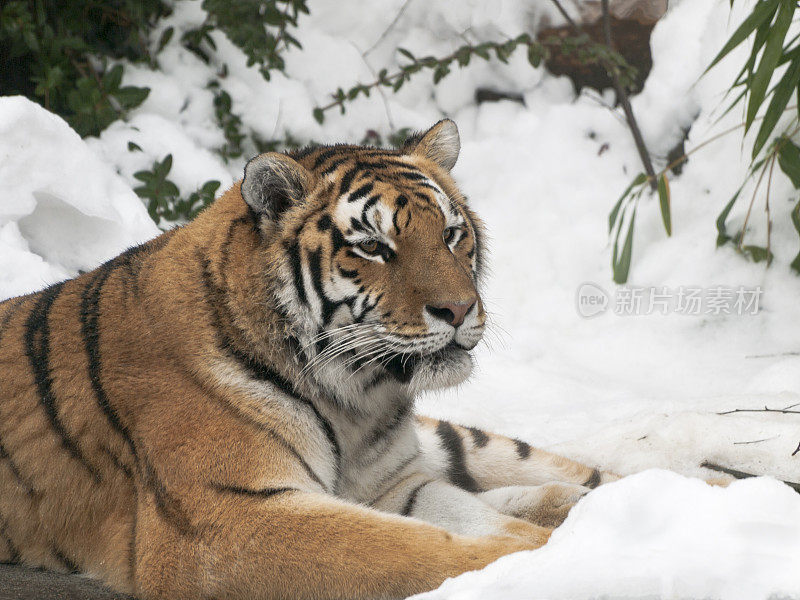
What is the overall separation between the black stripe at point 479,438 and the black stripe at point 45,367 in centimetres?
97

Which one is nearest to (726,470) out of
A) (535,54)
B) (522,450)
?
(522,450)

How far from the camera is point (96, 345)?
186 centimetres

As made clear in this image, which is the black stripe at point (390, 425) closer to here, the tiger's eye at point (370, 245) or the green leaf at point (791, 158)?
the tiger's eye at point (370, 245)

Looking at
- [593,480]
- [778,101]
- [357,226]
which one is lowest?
[593,480]

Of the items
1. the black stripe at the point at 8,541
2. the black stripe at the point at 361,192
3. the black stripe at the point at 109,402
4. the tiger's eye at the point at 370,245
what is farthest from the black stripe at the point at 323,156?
the black stripe at the point at 8,541

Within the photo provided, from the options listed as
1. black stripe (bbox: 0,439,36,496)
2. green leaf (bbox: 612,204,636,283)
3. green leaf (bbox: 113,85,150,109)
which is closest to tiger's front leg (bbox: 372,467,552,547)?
black stripe (bbox: 0,439,36,496)

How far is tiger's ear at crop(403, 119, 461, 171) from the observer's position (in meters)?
2.12

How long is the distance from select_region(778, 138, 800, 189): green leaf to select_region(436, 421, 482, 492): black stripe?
1617 millimetres

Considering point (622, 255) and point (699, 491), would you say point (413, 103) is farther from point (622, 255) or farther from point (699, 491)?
point (699, 491)

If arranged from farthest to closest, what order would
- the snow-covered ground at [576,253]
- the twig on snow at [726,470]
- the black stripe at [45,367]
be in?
the twig on snow at [726,470] < the black stripe at [45,367] < the snow-covered ground at [576,253]

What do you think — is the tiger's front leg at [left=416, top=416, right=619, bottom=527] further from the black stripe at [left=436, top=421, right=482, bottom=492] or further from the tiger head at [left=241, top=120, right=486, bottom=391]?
the tiger head at [left=241, top=120, right=486, bottom=391]

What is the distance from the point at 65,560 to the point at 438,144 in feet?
3.73

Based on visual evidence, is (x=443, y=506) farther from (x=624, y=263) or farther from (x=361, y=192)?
(x=624, y=263)

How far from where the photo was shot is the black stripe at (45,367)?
184cm
